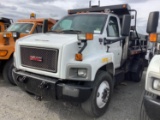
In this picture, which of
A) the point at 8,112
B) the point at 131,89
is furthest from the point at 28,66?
the point at 131,89

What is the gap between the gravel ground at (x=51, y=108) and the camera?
3.77 m

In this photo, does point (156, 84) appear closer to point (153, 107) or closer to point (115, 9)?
point (153, 107)

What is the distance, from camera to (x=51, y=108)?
13.6 ft

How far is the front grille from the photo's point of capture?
130 inches

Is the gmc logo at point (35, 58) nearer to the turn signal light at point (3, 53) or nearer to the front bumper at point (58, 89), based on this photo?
the front bumper at point (58, 89)

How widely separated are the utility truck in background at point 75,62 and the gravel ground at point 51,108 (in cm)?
38

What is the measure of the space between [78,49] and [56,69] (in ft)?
1.87

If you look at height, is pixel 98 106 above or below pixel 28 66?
below

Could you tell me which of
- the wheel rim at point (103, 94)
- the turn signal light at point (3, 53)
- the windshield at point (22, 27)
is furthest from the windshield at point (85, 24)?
the windshield at point (22, 27)

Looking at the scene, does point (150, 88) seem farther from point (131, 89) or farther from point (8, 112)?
point (131, 89)

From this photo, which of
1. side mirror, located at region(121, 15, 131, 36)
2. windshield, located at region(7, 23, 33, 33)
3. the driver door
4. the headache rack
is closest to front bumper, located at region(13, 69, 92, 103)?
the driver door

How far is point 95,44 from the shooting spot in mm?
3729

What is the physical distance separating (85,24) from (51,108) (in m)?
2.14

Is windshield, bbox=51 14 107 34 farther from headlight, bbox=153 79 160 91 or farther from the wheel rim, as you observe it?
headlight, bbox=153 79 160 91
